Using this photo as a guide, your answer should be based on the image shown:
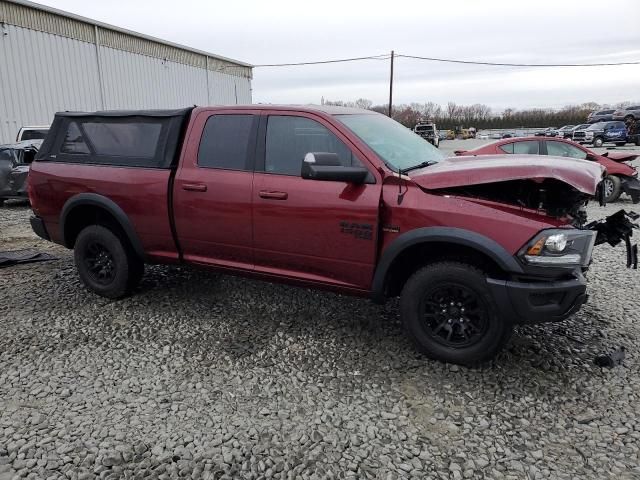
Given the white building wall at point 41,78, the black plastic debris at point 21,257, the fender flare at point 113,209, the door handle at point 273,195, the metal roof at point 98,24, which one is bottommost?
the black plastic debris at point 21,257

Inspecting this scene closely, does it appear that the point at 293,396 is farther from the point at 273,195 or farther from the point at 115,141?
the point at 115,141

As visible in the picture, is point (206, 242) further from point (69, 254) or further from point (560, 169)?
point (69, 254)

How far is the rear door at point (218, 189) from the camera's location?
13.1 feet

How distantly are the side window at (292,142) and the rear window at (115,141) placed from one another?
106 cm

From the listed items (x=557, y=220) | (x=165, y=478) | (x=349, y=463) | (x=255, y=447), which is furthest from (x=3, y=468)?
(x=557, y=220)

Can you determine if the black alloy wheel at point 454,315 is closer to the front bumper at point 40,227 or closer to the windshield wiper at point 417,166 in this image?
the windshield wiper at point 417,166

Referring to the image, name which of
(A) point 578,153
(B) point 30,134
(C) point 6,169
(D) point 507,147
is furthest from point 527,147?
(B) point 30,134

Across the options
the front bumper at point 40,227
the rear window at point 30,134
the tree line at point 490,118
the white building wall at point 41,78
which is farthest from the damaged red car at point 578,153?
the tree line at point 490,118

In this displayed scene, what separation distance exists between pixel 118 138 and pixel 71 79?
1701 centimetres

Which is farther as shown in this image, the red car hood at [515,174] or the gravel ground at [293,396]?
the red car hood at [515,174]

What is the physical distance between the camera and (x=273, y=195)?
12.5ft

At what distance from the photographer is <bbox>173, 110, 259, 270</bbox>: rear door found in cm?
400

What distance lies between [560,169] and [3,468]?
3599mm

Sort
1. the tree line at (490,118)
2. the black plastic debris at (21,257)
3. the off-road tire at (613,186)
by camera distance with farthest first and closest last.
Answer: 1. the tree line at (490,118)
2. the off-road tire at (613,186)
3. the black plastic debris at (21,257)
